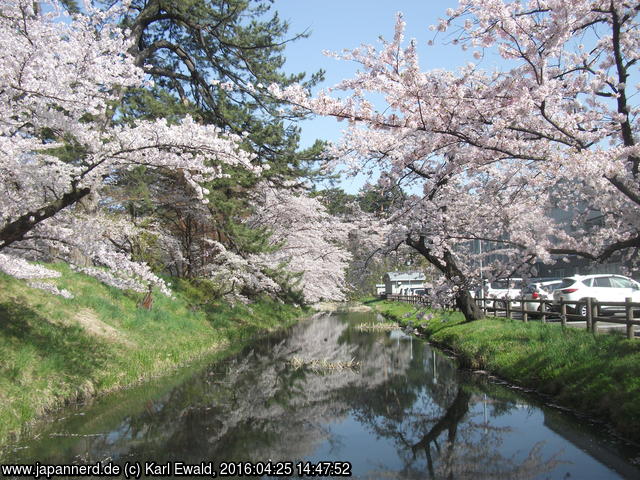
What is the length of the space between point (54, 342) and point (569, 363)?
10694 millimetres

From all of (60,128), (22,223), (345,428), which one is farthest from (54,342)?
(345,428)


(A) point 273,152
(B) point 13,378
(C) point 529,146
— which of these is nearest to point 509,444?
(C) point 529,146

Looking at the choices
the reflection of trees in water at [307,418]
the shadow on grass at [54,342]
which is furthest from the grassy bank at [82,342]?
the reflection of trees in water at [307,418]

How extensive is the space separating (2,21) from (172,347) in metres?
9.69

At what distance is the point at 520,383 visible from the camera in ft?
36.1

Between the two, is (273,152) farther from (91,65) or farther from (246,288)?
(91,65)

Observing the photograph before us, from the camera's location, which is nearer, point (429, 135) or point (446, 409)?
point (429, 135)

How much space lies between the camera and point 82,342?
11.5 meters

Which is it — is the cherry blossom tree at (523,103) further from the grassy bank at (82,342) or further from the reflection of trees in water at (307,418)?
the grassy bank at (82,342)

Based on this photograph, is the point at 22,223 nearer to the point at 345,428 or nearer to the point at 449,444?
the point at 345,428

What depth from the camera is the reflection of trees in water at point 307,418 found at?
287 inches

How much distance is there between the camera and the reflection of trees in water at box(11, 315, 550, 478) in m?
7.28

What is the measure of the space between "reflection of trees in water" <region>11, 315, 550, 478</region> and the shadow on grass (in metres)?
1.82

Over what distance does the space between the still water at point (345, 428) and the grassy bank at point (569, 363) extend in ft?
1.55
